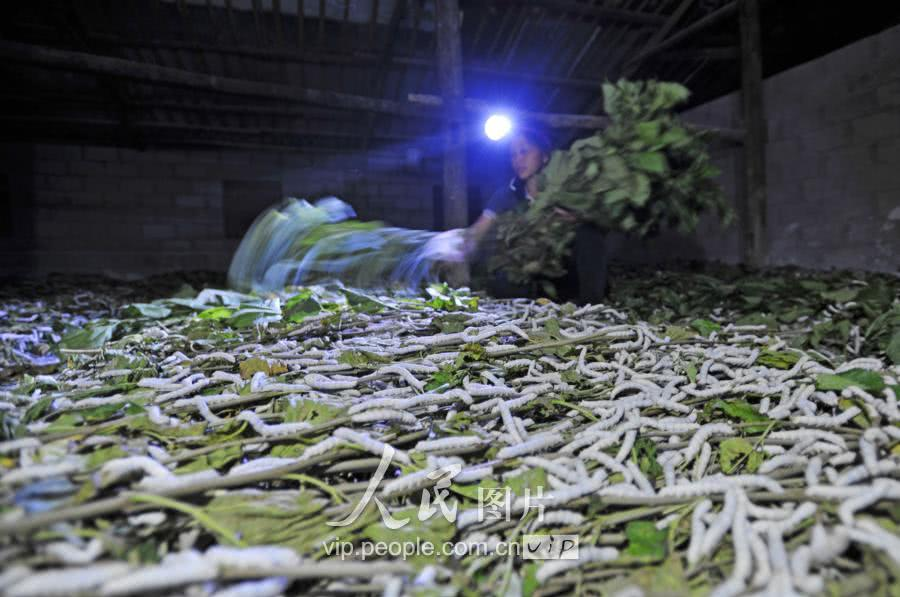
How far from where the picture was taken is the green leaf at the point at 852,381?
4.41ft

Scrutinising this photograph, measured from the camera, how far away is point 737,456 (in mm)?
1167

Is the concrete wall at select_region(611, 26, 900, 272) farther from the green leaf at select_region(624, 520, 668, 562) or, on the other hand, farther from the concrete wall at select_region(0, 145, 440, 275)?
the green leaf at select_region(624, 520, 668, 562)

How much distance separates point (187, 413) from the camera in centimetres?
124

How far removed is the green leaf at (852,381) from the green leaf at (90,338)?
2.69 m

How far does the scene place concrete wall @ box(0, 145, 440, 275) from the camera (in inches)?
267

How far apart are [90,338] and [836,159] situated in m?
7.25

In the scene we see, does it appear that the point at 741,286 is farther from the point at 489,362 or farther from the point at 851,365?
the point at 489,362

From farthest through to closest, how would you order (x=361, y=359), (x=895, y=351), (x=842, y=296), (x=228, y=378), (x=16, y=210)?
(x=16, y=210)
(x=842, y=296)
(x=895, y=351)
(x=361, y=359)
(x=228, y=378)

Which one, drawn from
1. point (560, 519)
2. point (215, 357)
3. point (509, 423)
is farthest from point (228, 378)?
point (560, 519)

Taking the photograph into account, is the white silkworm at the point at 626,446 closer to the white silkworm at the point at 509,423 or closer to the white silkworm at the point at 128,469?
the white silkworm at the point at 509,423

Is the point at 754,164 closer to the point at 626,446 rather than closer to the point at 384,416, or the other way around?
the point at 626,446

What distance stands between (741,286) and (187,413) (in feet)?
12.6

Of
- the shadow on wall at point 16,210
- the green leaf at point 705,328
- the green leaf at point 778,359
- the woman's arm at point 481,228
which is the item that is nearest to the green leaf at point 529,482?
the green leaf at point 778,359

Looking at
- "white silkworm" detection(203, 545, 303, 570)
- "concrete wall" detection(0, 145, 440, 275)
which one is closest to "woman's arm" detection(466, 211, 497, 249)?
"white silkworm" detection(203, 545, 303, 570)
